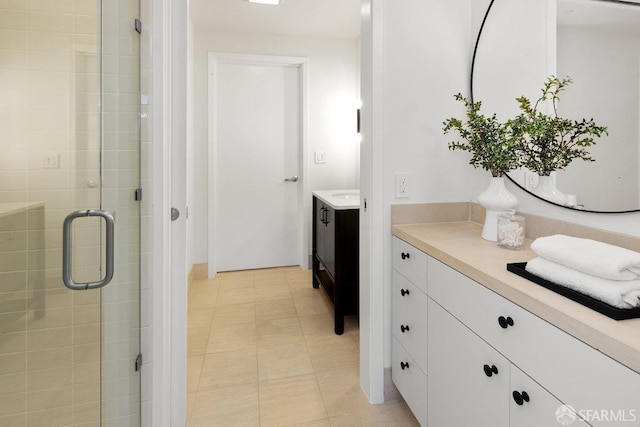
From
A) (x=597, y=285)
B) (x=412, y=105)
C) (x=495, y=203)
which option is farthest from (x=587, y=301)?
(x=412, y=105)

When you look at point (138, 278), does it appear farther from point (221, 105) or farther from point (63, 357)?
point (221, 105)

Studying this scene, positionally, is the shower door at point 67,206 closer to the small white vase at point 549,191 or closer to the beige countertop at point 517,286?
the beige countertop at point 517,286

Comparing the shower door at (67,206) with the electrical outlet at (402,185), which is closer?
the shower door at (67,206)

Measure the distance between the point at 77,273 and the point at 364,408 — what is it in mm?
1294

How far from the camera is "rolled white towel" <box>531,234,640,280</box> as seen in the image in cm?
70

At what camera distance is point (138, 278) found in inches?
53.4

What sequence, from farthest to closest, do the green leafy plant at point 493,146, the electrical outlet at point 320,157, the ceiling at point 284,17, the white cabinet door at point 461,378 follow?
the electrical outlet at point 320,157 → the ceiling at point 284,17 → the green leafy plant at point 493,146 → the white cabinet door at point 461,378

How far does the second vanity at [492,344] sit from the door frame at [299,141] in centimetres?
219

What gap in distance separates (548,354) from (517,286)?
16 centimetres

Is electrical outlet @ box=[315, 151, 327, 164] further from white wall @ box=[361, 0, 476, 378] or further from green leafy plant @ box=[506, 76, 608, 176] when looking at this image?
green leafy plant @ box=[506, 76, 608, 176]

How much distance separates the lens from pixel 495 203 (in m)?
1.32

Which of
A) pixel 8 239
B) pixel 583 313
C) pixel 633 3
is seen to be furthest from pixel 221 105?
pixel 583 313

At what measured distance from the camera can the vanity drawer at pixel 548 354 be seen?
595mm

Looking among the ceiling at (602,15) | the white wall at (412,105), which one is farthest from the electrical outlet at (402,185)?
the ceiling at (602,15)
